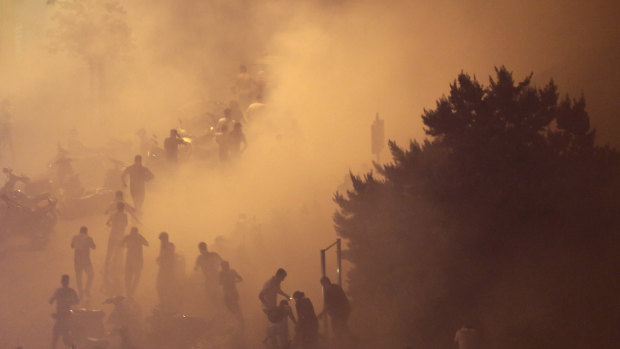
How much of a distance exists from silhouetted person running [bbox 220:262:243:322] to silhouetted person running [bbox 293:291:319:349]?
2.70m

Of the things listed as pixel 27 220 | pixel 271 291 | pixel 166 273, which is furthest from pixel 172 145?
pixel 271 291

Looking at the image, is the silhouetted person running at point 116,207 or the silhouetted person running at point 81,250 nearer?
the silhouetted person running at point 81,250

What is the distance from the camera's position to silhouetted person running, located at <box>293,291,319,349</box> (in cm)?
1373

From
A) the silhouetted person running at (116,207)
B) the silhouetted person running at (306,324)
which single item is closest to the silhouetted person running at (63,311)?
the silhouetted person running at (116,207)

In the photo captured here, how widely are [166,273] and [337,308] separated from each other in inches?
212

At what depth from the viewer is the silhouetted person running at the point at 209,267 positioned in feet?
56.0

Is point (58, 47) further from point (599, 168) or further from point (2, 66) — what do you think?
point (599, 168)

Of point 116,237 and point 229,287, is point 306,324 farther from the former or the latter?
point 116,237

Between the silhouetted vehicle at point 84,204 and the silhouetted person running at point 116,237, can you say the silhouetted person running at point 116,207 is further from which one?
the silhouetted vehicle at point 84,204

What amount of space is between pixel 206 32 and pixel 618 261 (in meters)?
31.6

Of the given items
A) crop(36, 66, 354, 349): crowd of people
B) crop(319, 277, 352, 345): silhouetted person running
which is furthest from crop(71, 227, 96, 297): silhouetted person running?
crop(319, 277, 352, 345): silhouetted person running

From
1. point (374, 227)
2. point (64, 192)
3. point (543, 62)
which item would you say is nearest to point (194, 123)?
point (64, 192)

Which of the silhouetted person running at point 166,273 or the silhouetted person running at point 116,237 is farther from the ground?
the silhouetted person running at point 116,237

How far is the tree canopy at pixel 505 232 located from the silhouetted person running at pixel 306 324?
1739mm
